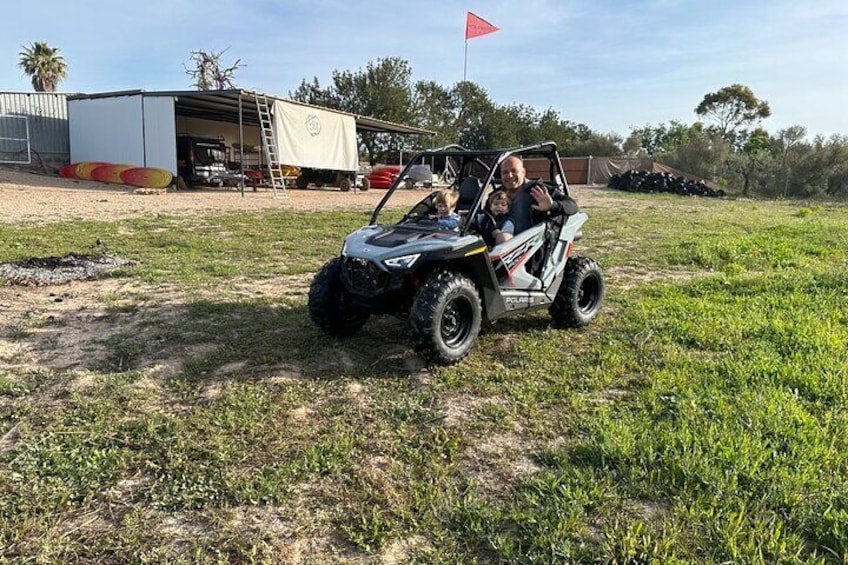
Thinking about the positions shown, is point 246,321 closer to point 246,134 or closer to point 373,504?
point 373,504

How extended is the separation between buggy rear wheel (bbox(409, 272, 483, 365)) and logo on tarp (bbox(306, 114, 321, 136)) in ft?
65.8

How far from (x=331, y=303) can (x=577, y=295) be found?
6.63 feet

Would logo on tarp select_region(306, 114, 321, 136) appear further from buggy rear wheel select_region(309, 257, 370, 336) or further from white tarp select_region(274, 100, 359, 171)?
buggy rear wheel select_region(309, 257, 370, 336)

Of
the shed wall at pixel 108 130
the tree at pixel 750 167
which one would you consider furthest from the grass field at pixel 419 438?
the tree at pixel 750 167

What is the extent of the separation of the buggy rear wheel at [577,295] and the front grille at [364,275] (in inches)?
65.1

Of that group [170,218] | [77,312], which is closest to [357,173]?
[170,218]

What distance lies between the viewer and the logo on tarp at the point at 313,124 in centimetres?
2242

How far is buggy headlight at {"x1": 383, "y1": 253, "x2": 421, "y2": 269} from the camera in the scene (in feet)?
11.9

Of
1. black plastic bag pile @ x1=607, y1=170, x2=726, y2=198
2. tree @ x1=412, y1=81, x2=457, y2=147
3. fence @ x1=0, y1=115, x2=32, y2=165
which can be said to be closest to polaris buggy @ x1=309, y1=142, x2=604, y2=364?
fence @ x1=0, y1=115, x2=32, y2=165

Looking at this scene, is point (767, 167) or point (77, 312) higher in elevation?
point (767, 167)

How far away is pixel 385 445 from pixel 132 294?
376 cm

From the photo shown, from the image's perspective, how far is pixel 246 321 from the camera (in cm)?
478

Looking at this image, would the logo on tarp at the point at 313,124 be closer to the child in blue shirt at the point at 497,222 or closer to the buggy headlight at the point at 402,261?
the child in blue shirt at the point at 497,222

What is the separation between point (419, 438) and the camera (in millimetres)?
2926
